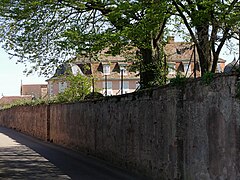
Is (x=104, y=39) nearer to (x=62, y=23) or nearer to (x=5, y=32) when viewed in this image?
(x=62, y=23)

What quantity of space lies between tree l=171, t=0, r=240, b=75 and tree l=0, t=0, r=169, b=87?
0.91m

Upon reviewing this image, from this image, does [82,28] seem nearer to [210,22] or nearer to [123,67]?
[210,22]

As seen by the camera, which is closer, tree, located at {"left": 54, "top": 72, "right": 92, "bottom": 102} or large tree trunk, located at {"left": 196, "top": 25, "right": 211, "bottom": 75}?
large tree trunk, located at {"left": 196, "top": 25, "right": 211, "bottom": 75}

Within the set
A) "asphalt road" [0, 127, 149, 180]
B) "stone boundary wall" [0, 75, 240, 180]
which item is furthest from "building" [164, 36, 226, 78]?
"asphalt road" [0, 127, 149, 180]

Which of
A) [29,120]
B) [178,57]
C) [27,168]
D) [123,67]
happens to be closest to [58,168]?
[27,168]

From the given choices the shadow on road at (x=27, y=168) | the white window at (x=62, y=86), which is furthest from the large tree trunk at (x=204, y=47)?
the white window at (x=62, y=86)

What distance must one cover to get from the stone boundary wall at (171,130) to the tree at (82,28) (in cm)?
246

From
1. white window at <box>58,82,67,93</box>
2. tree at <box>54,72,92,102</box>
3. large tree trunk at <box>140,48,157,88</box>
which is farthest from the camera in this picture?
white window at <box>58,82,67,93</box>

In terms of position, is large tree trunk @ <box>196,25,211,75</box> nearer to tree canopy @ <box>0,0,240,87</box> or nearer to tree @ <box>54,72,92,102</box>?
tree canopy @ <box>0,0,240,87</box>

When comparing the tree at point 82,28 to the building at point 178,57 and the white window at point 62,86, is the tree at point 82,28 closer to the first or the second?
the building at point 178,57

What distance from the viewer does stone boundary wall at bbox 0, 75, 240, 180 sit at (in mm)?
8419

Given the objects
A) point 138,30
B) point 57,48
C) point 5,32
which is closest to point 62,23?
point 57,48

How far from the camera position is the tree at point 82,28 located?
17156mm

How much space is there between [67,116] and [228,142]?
1771 cm
